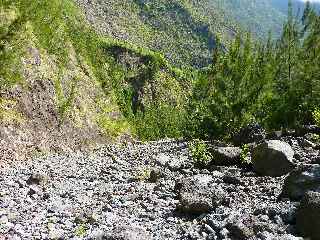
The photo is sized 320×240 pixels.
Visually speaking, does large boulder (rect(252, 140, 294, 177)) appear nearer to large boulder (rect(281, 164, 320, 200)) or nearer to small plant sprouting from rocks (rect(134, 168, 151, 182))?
large boulder (rect(281, 164, 320, 200))

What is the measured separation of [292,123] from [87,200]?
22034mm

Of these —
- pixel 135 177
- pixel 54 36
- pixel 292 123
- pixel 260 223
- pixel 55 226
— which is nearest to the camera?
pixel 260 223

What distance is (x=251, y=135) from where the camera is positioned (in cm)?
2648

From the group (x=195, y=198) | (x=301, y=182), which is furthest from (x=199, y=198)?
(x=301, y=182)

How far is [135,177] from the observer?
21.3m

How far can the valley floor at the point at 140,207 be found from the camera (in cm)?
1271

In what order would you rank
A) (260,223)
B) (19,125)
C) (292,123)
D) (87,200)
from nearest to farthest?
(260,223) < (87,200) < (19,125) < (292,123)

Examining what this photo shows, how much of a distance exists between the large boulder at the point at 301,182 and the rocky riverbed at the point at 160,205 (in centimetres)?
3

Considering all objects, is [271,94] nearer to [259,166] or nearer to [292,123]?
[292,123]

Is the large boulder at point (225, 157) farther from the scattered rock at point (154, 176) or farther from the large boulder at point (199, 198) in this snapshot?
the large boulder at point (199, 198)

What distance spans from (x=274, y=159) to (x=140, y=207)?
6029 millimetres

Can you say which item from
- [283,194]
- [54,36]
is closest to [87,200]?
[283,194]

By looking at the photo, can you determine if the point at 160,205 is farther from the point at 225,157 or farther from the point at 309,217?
the point at 225,157

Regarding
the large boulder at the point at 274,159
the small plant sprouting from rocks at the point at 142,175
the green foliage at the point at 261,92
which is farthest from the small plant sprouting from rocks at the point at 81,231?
the green foliage at the point at 261,92
